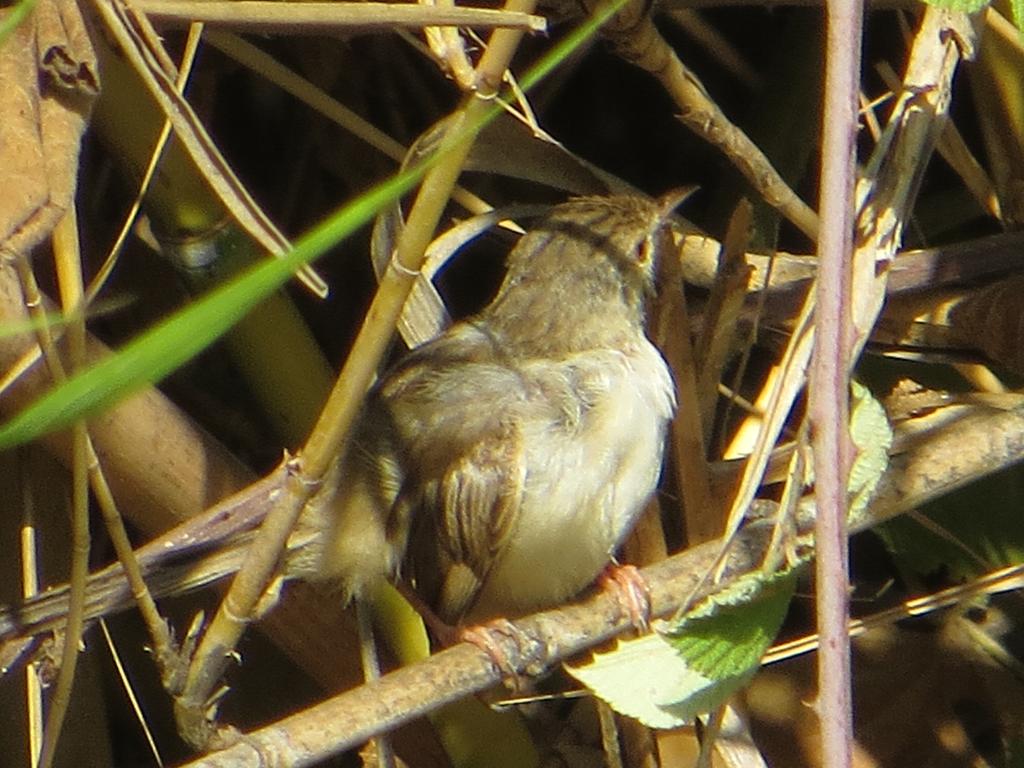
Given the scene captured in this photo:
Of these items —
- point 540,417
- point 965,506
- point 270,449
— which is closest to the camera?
point 540,417

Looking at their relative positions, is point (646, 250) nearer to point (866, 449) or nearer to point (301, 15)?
point (866, 449)

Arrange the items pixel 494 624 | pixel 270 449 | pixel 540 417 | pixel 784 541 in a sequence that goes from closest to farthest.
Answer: pixel 784 541 < pixel 494 624 < pixel 540 417 < pixel 270 449

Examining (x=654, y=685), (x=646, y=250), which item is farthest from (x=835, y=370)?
(x=646, y=250)

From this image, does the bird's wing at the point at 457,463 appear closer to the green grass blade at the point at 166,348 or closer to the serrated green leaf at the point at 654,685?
the serrated green leaf at the point at 654,685

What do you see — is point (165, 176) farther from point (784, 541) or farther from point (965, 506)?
point (965, 506)

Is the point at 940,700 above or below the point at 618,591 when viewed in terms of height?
below

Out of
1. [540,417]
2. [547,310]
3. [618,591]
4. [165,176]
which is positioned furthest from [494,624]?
[165,176]
